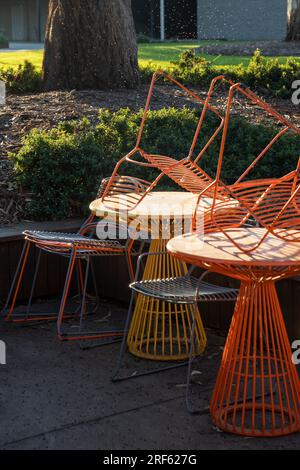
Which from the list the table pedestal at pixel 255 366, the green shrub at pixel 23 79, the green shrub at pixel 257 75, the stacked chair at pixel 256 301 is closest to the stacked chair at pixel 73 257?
the stacked chair at pixel 256 301

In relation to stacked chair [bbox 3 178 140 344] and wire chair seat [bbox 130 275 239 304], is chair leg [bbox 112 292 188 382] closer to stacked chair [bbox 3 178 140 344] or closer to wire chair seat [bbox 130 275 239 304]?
wire chair seat [bbox 130 275 239 304]

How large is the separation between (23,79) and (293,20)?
15.5 metres

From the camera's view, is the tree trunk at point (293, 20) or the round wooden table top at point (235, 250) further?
the tree trunk at point (293, 20)

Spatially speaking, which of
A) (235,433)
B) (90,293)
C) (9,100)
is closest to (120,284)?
(90,293)

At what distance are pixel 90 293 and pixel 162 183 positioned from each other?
44.2 inches

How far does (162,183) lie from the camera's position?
7.90 meters

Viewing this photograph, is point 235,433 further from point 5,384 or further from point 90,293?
point 90,293

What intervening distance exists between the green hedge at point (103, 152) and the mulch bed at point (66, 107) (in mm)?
326

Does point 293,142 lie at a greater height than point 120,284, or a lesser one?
greater

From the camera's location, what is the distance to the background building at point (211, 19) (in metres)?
39.9

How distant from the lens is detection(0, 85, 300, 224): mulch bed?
8.77 metres

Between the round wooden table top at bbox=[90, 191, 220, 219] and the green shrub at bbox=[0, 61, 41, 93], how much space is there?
5622mm

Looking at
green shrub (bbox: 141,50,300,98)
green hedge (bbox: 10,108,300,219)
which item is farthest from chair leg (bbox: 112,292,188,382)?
green shrub (bbox: 141,50,300,98)

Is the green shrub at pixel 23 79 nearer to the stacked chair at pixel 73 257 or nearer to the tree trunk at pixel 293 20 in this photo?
the stacked chair at pixel 73 257
